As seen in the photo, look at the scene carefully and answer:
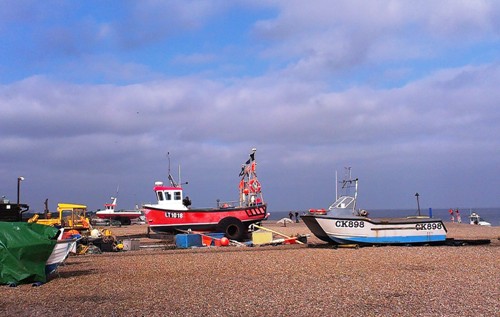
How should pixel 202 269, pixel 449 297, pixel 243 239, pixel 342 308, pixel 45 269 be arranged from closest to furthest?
1. pixel 342 308
2. pixel 449 297
3. pixel 45 269
4. pixel 202 269
5. pixel 243 239

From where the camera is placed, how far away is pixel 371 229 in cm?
2366

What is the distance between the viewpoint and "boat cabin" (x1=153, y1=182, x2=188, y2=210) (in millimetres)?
32625

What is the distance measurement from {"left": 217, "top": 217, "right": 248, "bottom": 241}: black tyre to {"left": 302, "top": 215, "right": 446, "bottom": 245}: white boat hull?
6751 millimetres

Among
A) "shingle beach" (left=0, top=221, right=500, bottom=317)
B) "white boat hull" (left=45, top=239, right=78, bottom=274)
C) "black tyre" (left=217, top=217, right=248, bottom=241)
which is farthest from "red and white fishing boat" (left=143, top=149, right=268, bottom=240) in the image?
"white boat hull" (left=45, top=239, right=78, bottom=274)

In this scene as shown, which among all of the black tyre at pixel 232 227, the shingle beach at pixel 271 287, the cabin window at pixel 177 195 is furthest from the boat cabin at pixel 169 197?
the shingle beach at pixel 271 287

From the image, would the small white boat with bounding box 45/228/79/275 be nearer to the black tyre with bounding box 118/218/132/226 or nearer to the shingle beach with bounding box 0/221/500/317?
the shingle beach with bounding box 0/221/500/317

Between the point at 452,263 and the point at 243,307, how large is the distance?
9060 mm

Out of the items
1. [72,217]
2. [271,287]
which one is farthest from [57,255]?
[72,217]

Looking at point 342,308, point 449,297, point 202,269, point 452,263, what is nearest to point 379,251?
point 452,263

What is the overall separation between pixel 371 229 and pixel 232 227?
904 centimetres

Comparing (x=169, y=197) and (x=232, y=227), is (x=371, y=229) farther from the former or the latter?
(x=169, y=197)

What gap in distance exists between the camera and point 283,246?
24.9 m

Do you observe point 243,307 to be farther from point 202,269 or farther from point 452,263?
point 452,263

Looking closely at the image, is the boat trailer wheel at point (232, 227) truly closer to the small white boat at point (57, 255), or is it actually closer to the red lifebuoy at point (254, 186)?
the red lifebuoy at point (254, 186)
